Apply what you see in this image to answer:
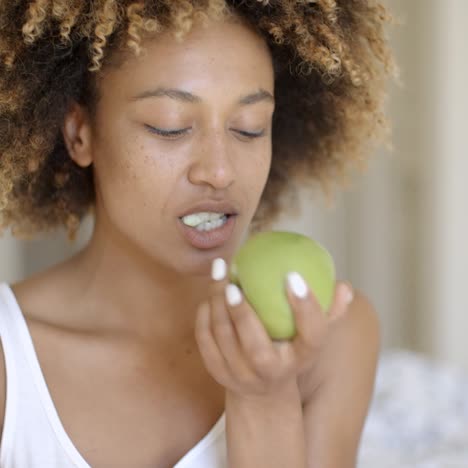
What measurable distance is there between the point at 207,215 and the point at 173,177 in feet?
0.24

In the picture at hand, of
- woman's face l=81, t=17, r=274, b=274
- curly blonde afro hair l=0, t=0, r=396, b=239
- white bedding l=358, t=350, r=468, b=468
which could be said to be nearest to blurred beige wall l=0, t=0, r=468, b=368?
Answer: white bedding l=358, t=350, r=468, b=468

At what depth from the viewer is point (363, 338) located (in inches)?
53.5

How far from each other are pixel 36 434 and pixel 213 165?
46cm

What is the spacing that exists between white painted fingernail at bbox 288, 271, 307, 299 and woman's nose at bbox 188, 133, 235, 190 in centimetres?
22

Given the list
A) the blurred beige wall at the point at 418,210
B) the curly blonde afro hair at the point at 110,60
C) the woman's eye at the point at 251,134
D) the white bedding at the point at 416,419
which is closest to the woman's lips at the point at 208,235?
the woman's eye at the point at 251,134

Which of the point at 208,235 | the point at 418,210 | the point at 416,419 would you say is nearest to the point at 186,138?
the point at 208,235

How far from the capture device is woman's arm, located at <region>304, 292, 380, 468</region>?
47.8 inches

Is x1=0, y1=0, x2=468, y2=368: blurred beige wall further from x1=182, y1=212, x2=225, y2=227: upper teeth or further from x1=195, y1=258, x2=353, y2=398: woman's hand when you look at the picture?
x1=195, y1=258, x2=353, y2=398: woman's hand

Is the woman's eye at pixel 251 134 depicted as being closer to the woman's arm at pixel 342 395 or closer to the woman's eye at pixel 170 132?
the woman's eye at pixel 170 132

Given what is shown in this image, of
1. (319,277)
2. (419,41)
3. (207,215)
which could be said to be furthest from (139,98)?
(419,41)

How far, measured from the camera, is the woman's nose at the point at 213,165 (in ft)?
3.56

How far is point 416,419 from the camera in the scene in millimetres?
1853

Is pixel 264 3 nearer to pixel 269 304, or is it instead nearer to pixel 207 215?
pixel 207 215

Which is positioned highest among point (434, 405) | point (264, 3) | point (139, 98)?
point (264, 3)
